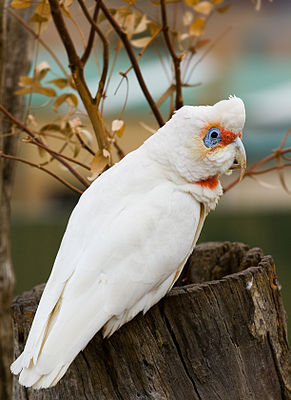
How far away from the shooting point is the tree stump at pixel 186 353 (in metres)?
1.50

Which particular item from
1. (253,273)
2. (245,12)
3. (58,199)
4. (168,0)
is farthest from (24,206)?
(253,273)

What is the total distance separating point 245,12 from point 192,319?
5.11 meters

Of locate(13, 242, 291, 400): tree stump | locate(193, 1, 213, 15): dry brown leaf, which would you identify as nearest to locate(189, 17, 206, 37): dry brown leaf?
locate(193, 1, 213, 15): dry brown leaf

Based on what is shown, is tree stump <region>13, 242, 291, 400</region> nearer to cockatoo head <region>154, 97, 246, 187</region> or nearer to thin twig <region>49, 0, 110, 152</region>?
cockatoo head <region>154, 97, 246, 187</region>

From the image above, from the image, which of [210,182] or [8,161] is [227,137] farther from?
[8,161]

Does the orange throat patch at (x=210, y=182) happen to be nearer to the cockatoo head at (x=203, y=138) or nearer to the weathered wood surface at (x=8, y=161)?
the cockatoo head at (x=203, y=138)

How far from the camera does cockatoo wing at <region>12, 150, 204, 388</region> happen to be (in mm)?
1398

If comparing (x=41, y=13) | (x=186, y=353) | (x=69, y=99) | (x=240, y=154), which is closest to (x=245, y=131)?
(x=69, y=99)

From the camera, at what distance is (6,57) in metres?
2.43

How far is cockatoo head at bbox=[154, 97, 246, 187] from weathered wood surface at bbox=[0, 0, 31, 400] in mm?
1002

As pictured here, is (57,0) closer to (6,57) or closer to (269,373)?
(6,57)

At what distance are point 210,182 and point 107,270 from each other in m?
0.38

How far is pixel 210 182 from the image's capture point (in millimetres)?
1601

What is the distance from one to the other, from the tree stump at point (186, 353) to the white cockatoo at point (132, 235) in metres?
0.06
